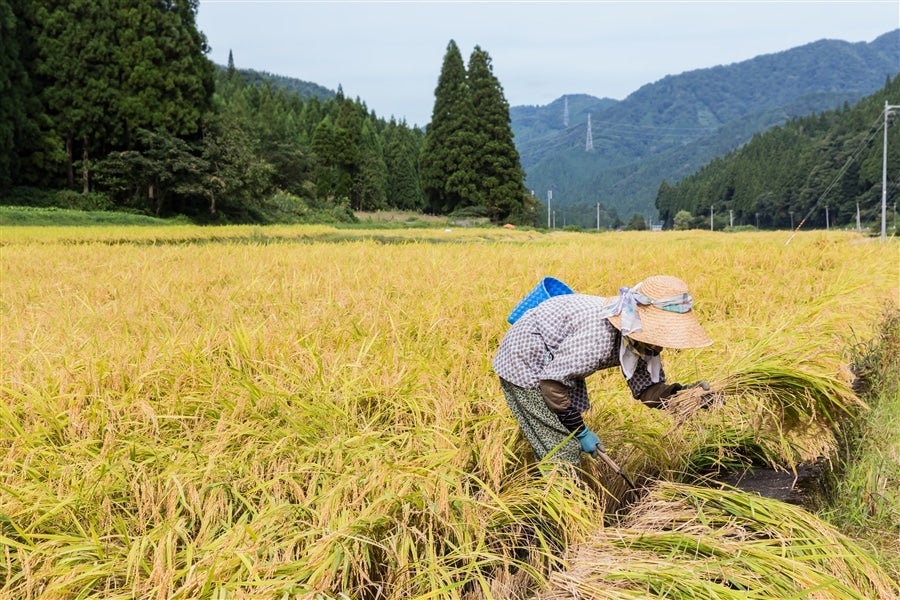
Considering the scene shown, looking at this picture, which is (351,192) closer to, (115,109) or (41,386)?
(115,109)

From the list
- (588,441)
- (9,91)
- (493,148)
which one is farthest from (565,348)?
(493,148)

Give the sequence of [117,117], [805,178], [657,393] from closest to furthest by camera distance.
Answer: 1. [657,393]
2. [117,117]
3. [805,178]

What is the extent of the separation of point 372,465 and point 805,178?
59.0m

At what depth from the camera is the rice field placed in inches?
60.0

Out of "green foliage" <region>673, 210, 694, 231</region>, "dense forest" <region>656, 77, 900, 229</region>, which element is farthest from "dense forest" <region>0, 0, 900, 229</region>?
"green foliage" <region>673, 210, 694, 231</region>

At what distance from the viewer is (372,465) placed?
5.89 ft

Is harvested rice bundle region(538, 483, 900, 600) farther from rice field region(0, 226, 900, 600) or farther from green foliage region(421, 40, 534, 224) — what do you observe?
green foliage region(421, 40, 534, 224)

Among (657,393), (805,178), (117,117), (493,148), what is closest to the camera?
(657,393)

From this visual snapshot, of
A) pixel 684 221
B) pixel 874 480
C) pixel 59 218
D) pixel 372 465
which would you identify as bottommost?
pixel 874 480

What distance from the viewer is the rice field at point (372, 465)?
1.52 metres

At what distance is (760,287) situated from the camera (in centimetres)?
505

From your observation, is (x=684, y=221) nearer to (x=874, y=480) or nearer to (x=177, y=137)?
(x=177, y=137)

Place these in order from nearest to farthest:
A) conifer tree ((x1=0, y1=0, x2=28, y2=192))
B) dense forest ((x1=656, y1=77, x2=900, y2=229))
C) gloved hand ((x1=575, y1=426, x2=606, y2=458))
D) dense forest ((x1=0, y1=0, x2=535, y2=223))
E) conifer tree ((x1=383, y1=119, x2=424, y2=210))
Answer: gloved hand ((x1=575, y1=426, x2=606, y2=458)) → conifer tree ((x1=0, y1=0, x2=28, y2=192)) → dense forest ((x1=0, y1=0, x2=535, y2=223)) → conifer tree ((x1=383, y1=119, x2=424, y2=210)) → dense forest ((x1=656, y1=77, x2=900, y2=229))

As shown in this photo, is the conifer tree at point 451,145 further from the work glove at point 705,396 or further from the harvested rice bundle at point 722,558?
the harvested rice bundle at point 722,558
